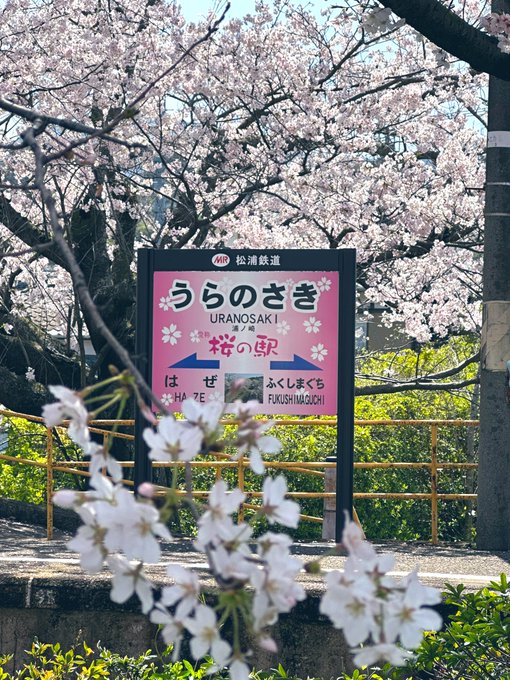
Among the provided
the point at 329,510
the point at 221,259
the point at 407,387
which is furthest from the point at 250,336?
the point at 407,387

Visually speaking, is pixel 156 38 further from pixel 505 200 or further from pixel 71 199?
pixel 505 200

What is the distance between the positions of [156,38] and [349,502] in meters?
5.88

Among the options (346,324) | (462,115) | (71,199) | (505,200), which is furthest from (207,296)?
(462,115)

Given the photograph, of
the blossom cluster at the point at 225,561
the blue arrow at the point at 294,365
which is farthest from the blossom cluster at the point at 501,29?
the blossom cluster at the point at 225,561

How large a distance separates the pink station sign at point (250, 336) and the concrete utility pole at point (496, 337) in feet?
3.85

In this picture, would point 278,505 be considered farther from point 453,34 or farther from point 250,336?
point 250,336

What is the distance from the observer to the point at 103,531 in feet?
4.79

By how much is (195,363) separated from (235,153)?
13.6ft

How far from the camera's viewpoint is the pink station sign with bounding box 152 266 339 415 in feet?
25.5

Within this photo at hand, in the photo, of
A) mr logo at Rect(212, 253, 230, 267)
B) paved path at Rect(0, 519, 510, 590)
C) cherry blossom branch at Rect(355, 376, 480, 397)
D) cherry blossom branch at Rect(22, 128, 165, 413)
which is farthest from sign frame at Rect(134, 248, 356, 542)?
cherry blossom branch at Rect(22, 128, 165, 413)

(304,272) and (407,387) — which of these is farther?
(407,387)

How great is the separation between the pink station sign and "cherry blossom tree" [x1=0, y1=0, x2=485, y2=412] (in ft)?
9.29

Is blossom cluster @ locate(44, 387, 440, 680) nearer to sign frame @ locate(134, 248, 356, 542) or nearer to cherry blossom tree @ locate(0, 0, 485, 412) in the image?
sign frame @ locate(134, 248, 356, 542)

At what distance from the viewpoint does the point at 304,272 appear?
7797 millimetres
